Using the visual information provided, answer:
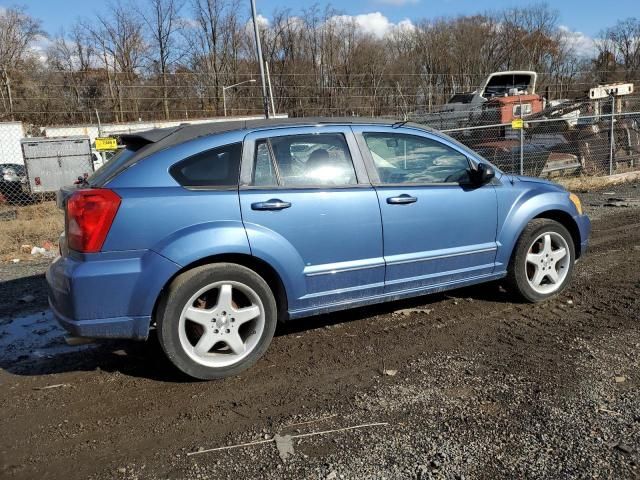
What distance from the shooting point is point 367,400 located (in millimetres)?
3377

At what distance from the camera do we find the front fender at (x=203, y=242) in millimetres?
3482

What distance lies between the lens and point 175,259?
11.4ft

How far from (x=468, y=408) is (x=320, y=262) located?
141 cm

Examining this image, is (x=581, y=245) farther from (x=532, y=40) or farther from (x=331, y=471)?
(x=532, y=40)

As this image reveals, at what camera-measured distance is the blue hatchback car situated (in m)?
3.45

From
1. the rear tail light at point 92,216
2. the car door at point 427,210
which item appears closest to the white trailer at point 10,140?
the rear tail light at point 92,216

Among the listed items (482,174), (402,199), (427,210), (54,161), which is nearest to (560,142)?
(482,174)

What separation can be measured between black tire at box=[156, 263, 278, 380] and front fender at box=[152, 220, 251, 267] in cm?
12

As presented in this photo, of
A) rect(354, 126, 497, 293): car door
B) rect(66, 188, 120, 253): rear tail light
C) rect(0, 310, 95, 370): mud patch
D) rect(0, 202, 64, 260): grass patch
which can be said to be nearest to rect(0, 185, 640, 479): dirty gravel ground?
rect(0, 310, 95, 370): mud patch

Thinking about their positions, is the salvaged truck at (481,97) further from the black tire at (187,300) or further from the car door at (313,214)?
the black tire at (187,300)

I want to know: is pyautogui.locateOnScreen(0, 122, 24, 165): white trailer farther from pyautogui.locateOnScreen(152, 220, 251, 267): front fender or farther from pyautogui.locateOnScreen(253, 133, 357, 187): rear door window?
pyautogui.locateOnScreen(152, 220, 251, 267): front fender

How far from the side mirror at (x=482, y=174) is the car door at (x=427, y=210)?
0.06 metres

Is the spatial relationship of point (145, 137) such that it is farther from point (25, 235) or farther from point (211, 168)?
point (25, 235)

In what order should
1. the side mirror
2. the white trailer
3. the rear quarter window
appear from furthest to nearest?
1. the white trailer
2. the side mirror
3. the rear quarter window
